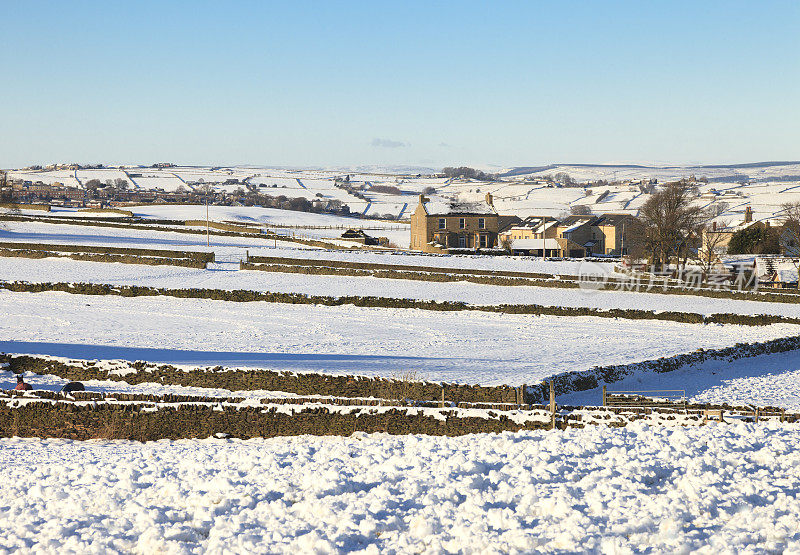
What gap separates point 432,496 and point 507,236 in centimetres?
9186

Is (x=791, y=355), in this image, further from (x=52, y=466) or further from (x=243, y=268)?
(x=243, y=268)

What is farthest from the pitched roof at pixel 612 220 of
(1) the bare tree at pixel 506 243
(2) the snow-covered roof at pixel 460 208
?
(2) the snow-covered roof at pixel 460 208

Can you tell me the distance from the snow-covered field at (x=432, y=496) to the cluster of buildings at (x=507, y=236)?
7710cm

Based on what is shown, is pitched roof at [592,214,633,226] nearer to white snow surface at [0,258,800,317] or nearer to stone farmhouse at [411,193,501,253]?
stone farmhouse at [411,193,501,253]

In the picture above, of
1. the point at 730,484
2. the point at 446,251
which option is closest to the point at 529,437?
the point at 730,484

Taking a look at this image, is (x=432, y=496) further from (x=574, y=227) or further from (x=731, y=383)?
(x=574, y=227)

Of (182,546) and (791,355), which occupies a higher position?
(182,546)

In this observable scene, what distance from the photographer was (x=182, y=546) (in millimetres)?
10422

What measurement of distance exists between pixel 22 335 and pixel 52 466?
2037cm

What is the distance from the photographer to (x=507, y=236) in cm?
10275

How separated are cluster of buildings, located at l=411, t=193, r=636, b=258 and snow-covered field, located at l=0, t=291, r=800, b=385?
172 feet

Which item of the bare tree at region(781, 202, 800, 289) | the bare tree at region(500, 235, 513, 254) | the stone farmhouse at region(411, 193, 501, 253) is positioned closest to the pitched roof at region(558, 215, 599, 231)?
the bare tree at region(500, 235, 513, 254)

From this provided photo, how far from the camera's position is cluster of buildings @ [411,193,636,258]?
314 ft

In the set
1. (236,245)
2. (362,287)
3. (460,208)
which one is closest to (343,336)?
(362,287)
